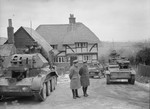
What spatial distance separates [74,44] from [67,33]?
316 centimetres

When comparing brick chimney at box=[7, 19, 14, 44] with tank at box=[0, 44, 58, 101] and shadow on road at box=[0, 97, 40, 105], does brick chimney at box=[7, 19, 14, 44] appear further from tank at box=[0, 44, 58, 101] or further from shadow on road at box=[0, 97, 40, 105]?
shadow on road at box=[0, 97, 40, 105]

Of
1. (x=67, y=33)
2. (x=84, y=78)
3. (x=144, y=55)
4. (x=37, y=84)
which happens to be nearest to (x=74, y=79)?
(x=84, y=78)

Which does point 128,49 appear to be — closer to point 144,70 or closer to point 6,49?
point 144,70

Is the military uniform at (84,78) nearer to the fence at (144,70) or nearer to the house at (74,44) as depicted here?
the fence at (144,70)

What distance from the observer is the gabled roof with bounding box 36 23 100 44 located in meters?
34.4

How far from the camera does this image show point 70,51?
34156 mm

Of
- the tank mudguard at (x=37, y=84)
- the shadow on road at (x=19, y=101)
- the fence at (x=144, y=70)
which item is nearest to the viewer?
the tank mudguard at (x=37, y=84)

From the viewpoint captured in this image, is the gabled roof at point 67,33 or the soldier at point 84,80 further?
the gabled roof at point 67,33

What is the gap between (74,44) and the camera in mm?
34031

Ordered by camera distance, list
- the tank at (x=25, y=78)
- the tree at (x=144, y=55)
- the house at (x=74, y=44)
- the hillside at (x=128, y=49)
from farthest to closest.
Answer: the house at (x=74, y=44) < the tree at (x=144, y=55) < the hillside at (x=128, y=49) < the tank at (x=25, y=78)

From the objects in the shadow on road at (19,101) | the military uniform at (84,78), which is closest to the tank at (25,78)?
the shadow on road at (19,101)

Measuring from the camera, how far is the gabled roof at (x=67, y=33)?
3444 cm

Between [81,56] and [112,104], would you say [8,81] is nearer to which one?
[112,104]

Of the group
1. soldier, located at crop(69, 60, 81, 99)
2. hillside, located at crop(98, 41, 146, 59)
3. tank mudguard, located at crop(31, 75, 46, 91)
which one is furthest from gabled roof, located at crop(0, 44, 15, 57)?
tank mudguard, located at crop(31, 75, 46, 91)
